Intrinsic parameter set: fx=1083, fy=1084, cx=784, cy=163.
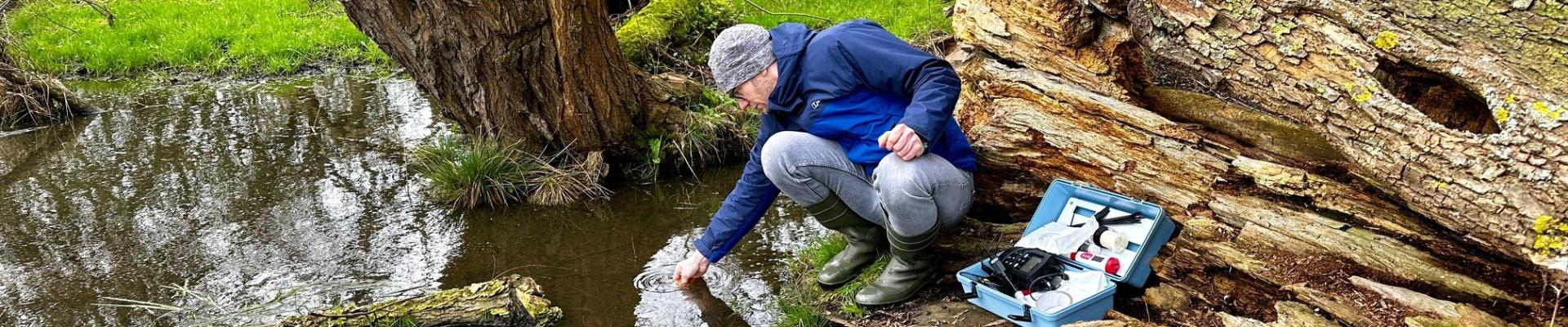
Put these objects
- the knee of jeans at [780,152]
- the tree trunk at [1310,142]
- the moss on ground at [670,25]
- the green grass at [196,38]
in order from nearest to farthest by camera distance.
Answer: the tree trunk at [1310,142], the knee of jeans at [780,152], the moss on ground at [670,25], the green grass at [196,38]

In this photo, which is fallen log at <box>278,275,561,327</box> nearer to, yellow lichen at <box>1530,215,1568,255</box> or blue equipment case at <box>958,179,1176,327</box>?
blue equipment case at <box>958,179,1176,327</box>

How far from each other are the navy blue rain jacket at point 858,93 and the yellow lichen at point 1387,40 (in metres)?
1.14

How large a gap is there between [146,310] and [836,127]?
2884mm

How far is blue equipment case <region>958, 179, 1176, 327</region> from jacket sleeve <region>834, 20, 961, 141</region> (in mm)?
553

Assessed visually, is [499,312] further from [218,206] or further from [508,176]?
[218,206]

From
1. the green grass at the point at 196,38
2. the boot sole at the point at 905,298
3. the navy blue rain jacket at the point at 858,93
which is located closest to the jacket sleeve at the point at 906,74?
the navy blue rain jacket at the point at 858,93

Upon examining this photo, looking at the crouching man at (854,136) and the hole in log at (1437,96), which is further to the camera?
the crouching man at (854,136)

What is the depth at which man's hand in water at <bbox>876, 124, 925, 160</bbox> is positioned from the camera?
3.13m

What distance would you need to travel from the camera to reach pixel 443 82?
5.41m

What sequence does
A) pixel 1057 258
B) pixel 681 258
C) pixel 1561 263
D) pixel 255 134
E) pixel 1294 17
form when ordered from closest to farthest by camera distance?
pixel 1561 263
pixel 1294 17
pixel 1057 258
pixel 681 258
pixel 255 134

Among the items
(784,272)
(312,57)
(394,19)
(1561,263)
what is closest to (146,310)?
(394,19)

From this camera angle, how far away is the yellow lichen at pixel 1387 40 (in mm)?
2912

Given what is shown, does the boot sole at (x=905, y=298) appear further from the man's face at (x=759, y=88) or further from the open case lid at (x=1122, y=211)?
the man's face at (x=759, y=88)

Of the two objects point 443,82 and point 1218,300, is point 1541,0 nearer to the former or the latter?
point 1218,300
